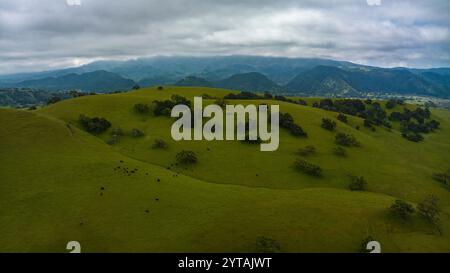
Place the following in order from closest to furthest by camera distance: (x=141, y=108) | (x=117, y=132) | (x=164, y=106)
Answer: (x=117, y=132) < (x=164, y=106) < (x=141, y=108)

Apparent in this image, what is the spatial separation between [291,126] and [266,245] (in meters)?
77.1

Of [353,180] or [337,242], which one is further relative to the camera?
[353,180]

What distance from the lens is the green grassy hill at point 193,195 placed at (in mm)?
56875

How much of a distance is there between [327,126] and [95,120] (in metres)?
86.1

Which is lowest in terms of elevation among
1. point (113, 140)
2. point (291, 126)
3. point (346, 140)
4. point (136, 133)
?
point (346, 140)

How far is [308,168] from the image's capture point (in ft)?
316

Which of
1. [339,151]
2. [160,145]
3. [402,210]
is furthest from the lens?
[339,151]

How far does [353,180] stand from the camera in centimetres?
9338

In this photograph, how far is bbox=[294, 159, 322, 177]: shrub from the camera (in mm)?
96062

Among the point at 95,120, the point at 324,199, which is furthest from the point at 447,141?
the point at 95,120

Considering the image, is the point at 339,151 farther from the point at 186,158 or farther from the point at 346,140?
the point at 186,158

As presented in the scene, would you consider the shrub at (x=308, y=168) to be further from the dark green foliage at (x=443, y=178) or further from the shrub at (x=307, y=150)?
the dark green foliage at (x=443, y=178)

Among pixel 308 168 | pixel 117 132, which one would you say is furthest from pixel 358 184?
pixel 117 132
